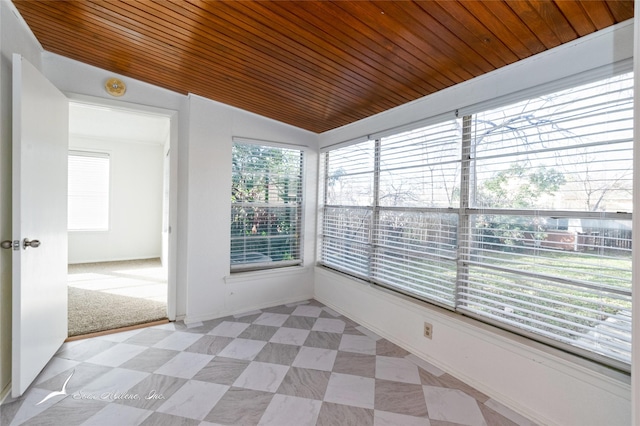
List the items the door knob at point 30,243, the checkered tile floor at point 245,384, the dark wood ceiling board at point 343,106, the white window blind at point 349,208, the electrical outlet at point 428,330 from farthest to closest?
the white window blind at point 349,208 < the dark wood ceiling board at point 343,106 < the electrical outlet at point 428,330 < the door knob at point 30,243 < the checkered tile floor at point 245,384

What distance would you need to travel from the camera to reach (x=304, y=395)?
70.6 inches

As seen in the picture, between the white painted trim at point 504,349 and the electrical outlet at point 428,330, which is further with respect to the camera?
the electrical outlet at point 428,330

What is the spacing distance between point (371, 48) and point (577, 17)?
98 centimetres

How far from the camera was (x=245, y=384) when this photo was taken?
189 centimetres

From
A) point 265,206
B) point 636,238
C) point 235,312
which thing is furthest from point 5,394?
point 636,238

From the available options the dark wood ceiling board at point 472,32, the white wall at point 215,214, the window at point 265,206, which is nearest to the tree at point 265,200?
the window at point 265,206

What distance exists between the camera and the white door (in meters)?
1.67

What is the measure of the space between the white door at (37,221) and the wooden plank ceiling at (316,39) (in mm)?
505

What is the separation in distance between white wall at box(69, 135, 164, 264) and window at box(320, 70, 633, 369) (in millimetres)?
4960

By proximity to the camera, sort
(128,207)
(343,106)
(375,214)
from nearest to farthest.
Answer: (343,106), (375,214), (128,207)

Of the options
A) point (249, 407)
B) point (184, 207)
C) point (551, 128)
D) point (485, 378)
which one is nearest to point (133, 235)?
point (184, 207)

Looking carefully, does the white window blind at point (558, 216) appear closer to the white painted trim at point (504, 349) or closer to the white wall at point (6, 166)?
the white painted trim at point (504, 349)

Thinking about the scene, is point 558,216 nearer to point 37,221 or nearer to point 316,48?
point 316,48

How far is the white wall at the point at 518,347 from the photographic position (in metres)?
1.41
